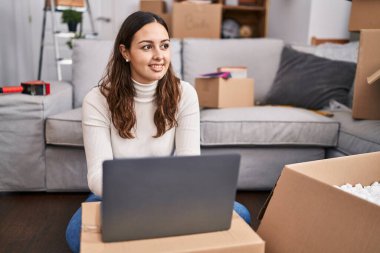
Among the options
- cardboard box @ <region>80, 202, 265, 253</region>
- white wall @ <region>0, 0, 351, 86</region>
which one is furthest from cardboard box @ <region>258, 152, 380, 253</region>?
white wall @ <region>0, 0, 351, 86</region>

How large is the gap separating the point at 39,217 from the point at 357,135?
1.51m

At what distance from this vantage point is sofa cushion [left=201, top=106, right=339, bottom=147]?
1.98 meters

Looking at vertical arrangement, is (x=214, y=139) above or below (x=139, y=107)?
below

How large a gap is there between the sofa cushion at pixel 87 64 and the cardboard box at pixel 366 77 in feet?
4.65

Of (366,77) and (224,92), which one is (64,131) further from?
(366,77)

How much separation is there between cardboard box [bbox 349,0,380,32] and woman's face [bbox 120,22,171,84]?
103 centimetres

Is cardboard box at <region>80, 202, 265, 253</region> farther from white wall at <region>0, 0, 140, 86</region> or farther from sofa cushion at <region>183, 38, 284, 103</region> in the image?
white wall at <region>0, 0, 140, 86</region>

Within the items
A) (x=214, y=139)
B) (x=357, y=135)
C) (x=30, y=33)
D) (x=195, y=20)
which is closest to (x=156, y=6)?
(x=195, y=20)

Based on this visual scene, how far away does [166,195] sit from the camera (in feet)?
1.98

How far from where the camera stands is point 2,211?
1.85 m

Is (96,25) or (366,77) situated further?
(96,25)

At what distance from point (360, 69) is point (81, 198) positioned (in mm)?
1457

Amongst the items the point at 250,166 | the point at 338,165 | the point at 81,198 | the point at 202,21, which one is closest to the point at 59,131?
the point at 81,198

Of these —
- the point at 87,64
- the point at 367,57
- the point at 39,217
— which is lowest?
the point at 39,217
